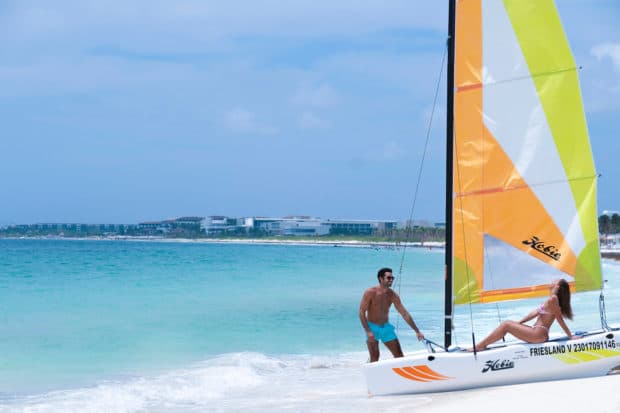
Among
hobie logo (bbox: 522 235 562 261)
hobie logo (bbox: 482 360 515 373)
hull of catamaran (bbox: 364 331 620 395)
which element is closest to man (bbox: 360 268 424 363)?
hull of catamaran (bbox: 364 331 620 395)

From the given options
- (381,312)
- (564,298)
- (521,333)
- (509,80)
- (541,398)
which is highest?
(509,80)

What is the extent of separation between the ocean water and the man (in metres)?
0.56

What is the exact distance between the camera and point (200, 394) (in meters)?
10.5

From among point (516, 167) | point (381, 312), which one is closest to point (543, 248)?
point (516, 167)

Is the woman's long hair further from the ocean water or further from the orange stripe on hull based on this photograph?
the ocean water

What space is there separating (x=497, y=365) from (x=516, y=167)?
2.09 metres

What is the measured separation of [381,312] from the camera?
8.72 metres

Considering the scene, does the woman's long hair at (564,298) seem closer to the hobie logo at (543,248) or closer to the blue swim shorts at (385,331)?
the hobie logo at (543,248)

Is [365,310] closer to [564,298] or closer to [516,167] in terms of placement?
[564,298]

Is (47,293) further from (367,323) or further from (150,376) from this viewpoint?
(367,323)

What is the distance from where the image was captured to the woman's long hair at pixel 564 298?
28.5 ft

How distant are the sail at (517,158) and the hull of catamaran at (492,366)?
0.77m

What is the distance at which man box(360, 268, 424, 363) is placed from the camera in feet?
28.2

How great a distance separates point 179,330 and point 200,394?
829cm
